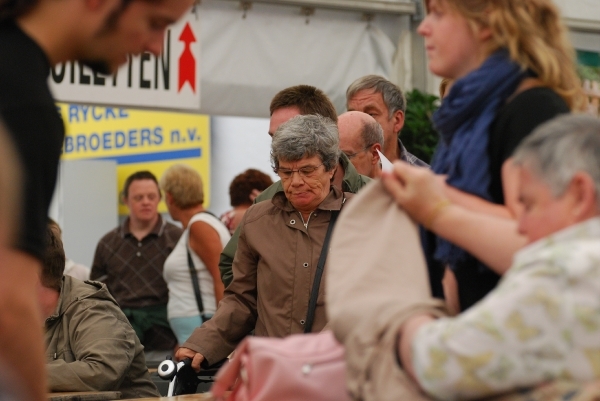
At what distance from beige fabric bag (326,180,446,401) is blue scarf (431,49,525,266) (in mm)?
143

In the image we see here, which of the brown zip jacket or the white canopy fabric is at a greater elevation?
the white canopy fabric

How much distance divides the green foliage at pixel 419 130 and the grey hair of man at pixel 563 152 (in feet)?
15.9

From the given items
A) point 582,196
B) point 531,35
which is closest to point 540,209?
point 582,196

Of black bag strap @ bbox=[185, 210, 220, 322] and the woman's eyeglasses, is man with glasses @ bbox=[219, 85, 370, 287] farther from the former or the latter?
black bag strap @ bbox=[185, 210, 220, 322]

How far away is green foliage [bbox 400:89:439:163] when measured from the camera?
6.50 m

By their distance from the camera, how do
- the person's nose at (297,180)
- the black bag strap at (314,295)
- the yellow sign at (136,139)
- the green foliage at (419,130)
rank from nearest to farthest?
the black bag strap at (314,295) < the person's nose at (297,180) < the green foliage at (419,130) < the yellow sign at (136,139)

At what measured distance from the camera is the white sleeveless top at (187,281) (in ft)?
19.0

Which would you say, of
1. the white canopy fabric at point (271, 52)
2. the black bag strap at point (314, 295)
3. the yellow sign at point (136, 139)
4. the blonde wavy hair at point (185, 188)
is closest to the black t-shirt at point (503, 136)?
the black bag strap at point (314, 295)

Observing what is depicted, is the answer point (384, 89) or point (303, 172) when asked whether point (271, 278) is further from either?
point (384, 89)

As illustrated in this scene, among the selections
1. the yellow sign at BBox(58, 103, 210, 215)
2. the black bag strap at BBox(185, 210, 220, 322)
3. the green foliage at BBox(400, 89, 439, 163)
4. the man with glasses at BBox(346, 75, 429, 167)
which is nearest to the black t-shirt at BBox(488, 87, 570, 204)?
the man with glasses at BBox(346, 75, 429, 167)

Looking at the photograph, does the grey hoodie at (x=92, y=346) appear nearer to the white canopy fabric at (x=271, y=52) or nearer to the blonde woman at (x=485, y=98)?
the blonde woman at (x=485, y=98)

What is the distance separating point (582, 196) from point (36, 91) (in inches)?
35.2

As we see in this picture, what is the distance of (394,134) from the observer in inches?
202

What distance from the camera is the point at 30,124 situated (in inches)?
62.7
